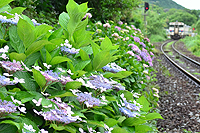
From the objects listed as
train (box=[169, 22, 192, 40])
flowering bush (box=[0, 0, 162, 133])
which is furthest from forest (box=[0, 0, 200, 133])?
train (box=[169, 22, 192, 40])

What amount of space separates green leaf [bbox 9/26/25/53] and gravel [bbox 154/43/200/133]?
12.8ft

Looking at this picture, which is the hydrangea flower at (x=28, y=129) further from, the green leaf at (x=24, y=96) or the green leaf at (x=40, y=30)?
the green leaf at (x=40, y=30)

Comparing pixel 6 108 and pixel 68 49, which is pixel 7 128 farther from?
pixel 68 49

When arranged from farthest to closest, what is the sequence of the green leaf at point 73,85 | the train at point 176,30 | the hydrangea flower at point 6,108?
the train at point 176,30 < the green leaf at point 73,85 < the hydrangea flower at point 6,108

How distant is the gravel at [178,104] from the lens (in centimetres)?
456

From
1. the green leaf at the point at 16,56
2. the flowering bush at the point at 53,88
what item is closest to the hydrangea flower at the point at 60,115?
the flowering bush at the point at 53,88

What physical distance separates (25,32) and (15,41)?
0.39ft

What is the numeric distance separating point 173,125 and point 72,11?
4038 mm

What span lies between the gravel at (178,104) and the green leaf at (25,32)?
3879mm

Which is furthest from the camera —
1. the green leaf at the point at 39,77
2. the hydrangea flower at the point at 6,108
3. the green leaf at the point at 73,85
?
the green leaf at the point at 73,85

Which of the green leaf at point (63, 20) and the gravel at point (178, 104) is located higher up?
the green leaf at point (63, 20)

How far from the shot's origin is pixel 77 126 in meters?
1.07

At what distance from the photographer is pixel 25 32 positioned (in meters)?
1.26

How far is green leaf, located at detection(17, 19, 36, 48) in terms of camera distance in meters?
1.24
